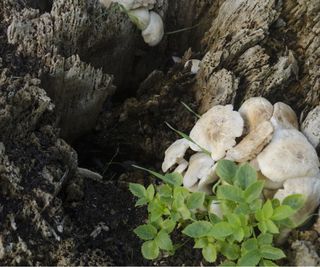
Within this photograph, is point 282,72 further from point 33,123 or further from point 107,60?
point 33,123

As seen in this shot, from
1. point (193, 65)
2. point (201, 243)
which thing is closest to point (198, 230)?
point (201, 243)

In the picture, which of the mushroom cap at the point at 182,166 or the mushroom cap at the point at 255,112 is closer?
the mushroom cap at the point at 255,112

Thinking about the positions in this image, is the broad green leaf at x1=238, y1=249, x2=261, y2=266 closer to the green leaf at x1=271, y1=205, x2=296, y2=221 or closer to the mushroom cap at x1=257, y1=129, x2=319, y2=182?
the green leaf at x1=271, y1=205, x2=296, y2=221

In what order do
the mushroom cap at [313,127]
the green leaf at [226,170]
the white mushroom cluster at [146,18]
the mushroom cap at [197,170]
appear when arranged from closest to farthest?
the green leaf at [226,170] → the mushroom cap at [197,170] → the mushroom cap at [313,127] → the white mushroom cluster at [146,18]

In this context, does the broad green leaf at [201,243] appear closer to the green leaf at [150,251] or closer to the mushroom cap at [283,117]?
the green leaf at [150,251]

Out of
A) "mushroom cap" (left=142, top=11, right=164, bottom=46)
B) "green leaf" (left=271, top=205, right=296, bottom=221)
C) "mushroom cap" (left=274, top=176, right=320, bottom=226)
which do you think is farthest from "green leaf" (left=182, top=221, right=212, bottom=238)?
"mushroom cap" (left=142, top=11, right=164, bottom=46)

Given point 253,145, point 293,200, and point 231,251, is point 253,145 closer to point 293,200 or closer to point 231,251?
point 293,200

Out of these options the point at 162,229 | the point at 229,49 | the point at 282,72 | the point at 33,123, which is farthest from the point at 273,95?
the point at 33,123

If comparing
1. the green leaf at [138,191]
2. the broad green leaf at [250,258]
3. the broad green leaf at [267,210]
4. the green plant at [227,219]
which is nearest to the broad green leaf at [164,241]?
the green plant at [227,219]
